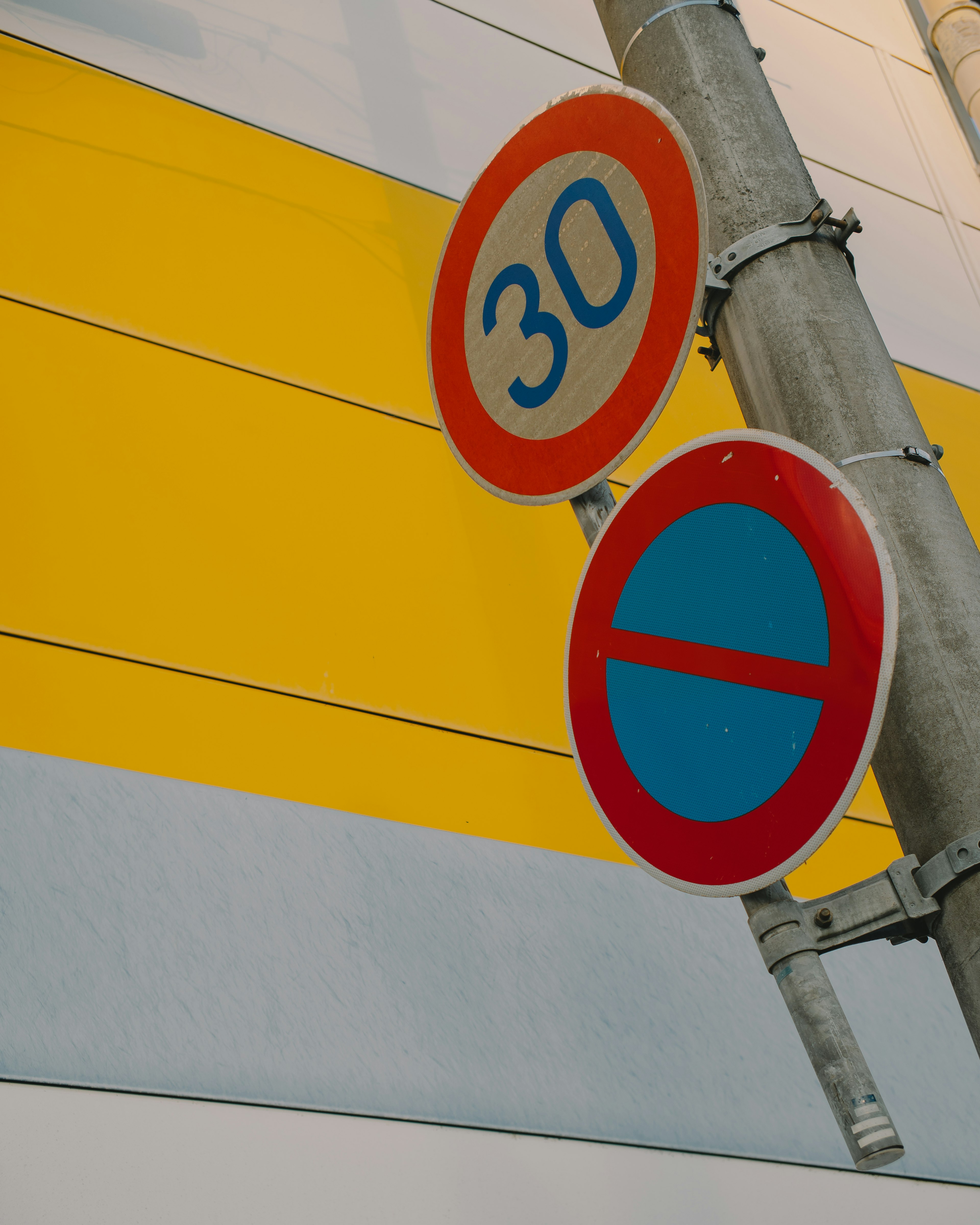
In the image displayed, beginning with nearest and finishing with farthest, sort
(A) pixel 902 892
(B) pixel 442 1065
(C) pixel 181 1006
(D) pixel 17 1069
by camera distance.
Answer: (A) pixel 902 892 → (D) pixel 17 1069 → (C) pixel 181 1006 → (B) pixel 442 1065

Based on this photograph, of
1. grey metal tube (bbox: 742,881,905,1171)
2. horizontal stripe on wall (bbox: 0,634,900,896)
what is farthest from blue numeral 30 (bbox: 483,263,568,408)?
horizontal stripe on wall (bbox: 0,634,900,896)

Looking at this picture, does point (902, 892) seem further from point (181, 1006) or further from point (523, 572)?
point (523, 572)

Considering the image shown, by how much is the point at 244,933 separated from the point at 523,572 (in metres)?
1.14

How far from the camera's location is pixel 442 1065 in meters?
1.87

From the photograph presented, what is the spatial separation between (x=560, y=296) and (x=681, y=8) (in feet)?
1.48

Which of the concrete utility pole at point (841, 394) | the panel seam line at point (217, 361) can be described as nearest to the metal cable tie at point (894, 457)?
the concrete utility pole at point (841, 394)

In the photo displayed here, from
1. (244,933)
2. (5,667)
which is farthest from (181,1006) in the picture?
(5,667)

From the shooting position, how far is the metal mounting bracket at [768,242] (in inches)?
50.2

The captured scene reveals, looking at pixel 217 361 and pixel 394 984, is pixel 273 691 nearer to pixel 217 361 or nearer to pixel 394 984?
pixel 394 984

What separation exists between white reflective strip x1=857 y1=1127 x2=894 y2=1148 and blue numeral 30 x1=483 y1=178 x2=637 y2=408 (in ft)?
2.83

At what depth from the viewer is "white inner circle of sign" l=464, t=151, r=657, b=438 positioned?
1263mm

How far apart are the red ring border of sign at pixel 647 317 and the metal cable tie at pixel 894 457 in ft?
0.67

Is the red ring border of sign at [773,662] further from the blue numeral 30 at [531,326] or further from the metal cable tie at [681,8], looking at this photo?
the metal cable tie at [681,8]

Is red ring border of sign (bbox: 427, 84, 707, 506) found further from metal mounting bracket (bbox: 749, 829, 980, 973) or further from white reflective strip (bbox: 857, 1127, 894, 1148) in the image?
white reflective strip (bbox: 857, 1127, 894, 1148)
